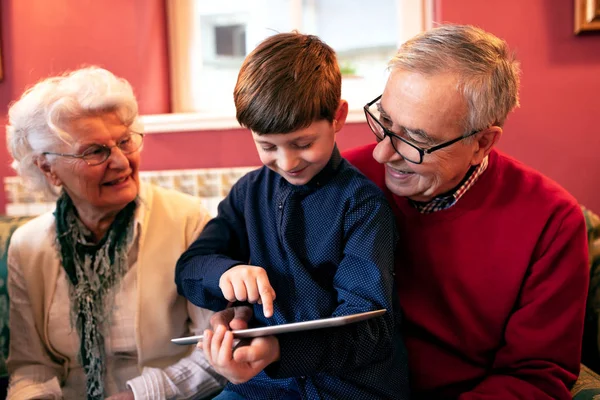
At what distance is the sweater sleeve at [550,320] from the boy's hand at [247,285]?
58cm

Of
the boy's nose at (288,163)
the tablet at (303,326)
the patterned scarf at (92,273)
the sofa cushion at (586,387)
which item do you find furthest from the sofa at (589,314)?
the boy's nose at (288,163)

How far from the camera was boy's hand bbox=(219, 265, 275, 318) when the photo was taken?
3.94ft

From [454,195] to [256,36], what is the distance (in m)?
1.85

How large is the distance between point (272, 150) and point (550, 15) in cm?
172

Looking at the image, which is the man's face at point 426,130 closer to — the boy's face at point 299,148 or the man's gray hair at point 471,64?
the man's gray hair at point 471,64

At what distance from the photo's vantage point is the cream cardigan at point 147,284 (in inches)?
65.7

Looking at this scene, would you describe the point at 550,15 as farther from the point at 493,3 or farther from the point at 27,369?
the point at 27,369

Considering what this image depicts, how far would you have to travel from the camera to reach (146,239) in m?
1.70

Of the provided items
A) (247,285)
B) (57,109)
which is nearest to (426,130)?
(247,285)

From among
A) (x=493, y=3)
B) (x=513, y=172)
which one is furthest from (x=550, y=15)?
(x=513, y=172)

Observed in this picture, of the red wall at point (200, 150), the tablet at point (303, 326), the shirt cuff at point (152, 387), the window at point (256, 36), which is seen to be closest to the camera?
the tablet at point (303, 326)

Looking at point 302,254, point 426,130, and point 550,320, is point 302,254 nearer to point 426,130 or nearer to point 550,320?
point 426,130

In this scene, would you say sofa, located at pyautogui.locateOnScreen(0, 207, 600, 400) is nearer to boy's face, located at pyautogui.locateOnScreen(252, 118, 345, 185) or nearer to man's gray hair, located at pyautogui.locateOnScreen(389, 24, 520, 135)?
man's gray hair, located at pyautogui.locateOnScreen(389, 24, 520, 135)

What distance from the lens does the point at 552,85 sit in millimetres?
2520
